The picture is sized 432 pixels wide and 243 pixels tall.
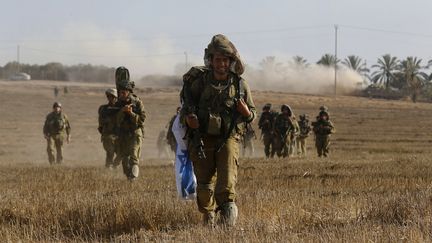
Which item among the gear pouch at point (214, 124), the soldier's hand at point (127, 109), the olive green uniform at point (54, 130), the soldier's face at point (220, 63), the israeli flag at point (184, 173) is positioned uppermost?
the soldier's face at point (220, 63)

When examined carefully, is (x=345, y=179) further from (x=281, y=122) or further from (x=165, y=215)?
(x=281, y=122)

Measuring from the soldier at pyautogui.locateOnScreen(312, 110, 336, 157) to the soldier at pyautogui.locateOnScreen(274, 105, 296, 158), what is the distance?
1.23 metres

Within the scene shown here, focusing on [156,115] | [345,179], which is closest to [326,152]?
[345,179]

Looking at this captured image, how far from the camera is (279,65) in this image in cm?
8594

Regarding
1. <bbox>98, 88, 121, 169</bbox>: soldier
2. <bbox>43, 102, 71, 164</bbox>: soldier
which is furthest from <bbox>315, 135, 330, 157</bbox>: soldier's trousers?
<bbox>98, 88, 121, 169</bbox>: soldier

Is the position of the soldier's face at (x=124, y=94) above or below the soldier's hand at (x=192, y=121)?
above

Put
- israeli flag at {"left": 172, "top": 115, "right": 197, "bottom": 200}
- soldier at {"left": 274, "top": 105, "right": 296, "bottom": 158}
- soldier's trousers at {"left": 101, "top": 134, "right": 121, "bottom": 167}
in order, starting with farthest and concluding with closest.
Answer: soldier at {"left": 274, "top": 105, "right": 296, "bottom": 158}
soldier's trousers at {"left": 101, "top": 134, "right": 121, "bottom": 167}
israeli flag at {"left": 172, "top": 115, "right": 197, "bottom": 200}

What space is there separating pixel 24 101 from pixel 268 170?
136 feet

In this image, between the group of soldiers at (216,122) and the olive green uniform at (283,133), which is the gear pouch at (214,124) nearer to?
the group of soldiers at (216,122)

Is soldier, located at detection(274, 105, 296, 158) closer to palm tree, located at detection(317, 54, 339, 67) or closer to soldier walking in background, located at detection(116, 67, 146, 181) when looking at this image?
soldier walking in background, located at detection(116, 67, 146, 181)

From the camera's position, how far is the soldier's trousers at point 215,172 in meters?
5.96

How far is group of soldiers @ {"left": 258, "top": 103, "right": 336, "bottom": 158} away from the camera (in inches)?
765

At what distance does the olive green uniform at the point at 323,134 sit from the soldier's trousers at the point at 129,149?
9.98 metres

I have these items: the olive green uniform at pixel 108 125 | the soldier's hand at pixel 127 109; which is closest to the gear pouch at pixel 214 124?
the soldier's hand at pixel 127 109
